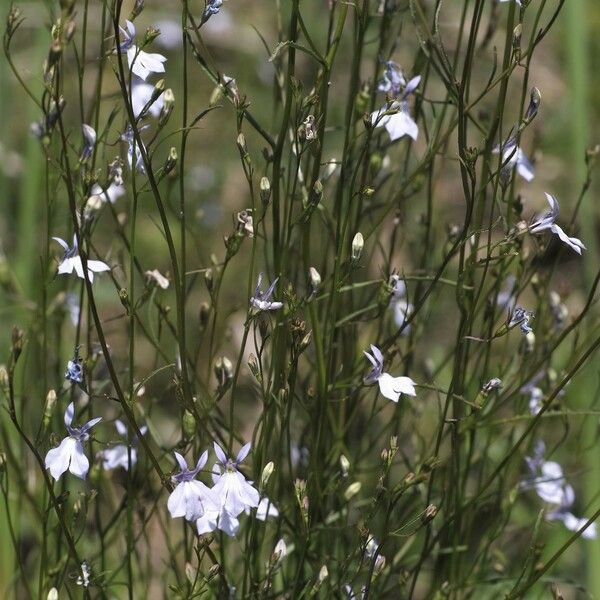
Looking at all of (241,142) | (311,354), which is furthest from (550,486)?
(241,142)

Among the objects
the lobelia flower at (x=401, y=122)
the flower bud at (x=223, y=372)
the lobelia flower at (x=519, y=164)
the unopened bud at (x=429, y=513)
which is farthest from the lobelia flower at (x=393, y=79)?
the unopened bud at (x=429, y=513)

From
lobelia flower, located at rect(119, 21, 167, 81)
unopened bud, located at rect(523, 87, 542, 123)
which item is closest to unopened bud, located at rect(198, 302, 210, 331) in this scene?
lobelia flower, located at rect(119, 21, 167, 81)

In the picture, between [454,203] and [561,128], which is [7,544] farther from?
[561,128]

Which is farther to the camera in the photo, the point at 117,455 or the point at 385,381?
the point at 117,455

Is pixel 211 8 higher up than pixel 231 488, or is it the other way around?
pixel 211 8

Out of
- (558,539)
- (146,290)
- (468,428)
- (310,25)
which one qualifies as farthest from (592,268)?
(310,25)

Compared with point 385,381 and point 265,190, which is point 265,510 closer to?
point 385,381

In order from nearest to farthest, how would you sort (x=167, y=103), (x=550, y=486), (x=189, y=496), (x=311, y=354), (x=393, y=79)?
(x=189, y=496) < (x=167, y=103) < (x=393, y=79) < (x=550, y=486) < (x=311, y=354)

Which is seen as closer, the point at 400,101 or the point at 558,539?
the point at 400,101
